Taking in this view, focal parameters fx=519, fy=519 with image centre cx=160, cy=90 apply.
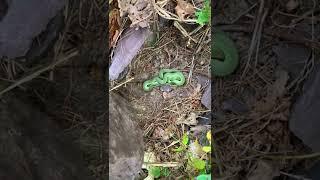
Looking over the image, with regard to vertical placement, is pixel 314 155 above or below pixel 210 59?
below

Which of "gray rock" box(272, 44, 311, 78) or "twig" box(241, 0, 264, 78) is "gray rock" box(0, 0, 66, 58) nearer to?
"twig" box(241, 0, 264, 78)

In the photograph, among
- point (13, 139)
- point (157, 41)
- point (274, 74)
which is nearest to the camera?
point (13, 139)

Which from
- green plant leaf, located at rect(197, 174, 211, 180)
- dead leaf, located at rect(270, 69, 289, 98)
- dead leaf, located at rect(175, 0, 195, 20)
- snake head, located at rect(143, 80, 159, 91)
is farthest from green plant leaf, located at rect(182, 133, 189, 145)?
dead leaf, located at rect(175, 0, 195, 20)

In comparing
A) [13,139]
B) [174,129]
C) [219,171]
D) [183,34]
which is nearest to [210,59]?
[183,34]

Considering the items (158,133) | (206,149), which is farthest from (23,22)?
(206,149)

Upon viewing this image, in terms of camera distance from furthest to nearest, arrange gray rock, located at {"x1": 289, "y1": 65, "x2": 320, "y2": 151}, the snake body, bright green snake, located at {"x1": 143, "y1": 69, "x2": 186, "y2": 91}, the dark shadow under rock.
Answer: bright green snake, located at {"x1": 143, "y1": 69, "x2": 186, "y2": 91} → the snake body → gray rock, located at {"x1": 289, "y1": 65, "x2": 320, "y2": 151} → the dark shadow under rock

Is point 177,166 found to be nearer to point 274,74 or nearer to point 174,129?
point 174,129

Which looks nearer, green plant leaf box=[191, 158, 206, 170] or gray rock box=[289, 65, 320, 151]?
gray rock box=[289, 65, 320, 151]

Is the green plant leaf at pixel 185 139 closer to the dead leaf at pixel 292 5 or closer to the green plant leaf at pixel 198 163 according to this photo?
the green plant leaf at pixel 198 163
